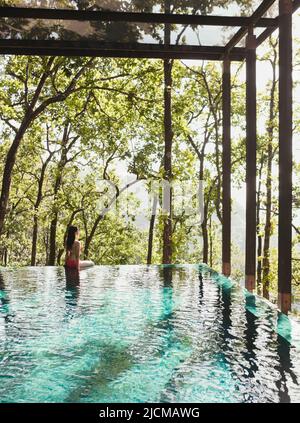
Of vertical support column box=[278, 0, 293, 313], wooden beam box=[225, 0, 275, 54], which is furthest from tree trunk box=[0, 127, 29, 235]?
vertical support column box=[278, 0, 293, 313]

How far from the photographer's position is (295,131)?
69.9 ft

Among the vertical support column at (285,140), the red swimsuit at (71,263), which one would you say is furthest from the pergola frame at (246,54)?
the red swimsuit at (71,263)

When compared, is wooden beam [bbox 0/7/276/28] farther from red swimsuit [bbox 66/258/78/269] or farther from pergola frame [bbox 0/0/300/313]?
red swimsuit [bbox 66/258/78/269]

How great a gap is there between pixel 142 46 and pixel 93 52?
985 millimetres

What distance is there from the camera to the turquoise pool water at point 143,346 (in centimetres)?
341

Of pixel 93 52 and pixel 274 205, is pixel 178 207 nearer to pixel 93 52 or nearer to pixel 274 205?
pixel 274 205

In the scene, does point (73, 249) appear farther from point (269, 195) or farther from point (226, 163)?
point (269, 195)

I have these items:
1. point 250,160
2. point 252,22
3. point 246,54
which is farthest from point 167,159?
point 252,22

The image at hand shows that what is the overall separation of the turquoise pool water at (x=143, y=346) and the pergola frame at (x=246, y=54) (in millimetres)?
1040

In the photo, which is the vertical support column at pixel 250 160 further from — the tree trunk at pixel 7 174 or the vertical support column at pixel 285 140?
the tree trunk at pixel 7 174

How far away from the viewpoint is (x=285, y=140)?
5906mm

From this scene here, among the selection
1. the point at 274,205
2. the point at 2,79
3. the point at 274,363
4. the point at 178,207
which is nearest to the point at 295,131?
the point at 274,205

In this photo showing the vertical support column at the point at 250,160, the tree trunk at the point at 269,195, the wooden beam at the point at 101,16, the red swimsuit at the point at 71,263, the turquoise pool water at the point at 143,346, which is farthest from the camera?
the tree trunk at the point at 269,195

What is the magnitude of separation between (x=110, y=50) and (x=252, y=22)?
2.91 metres
